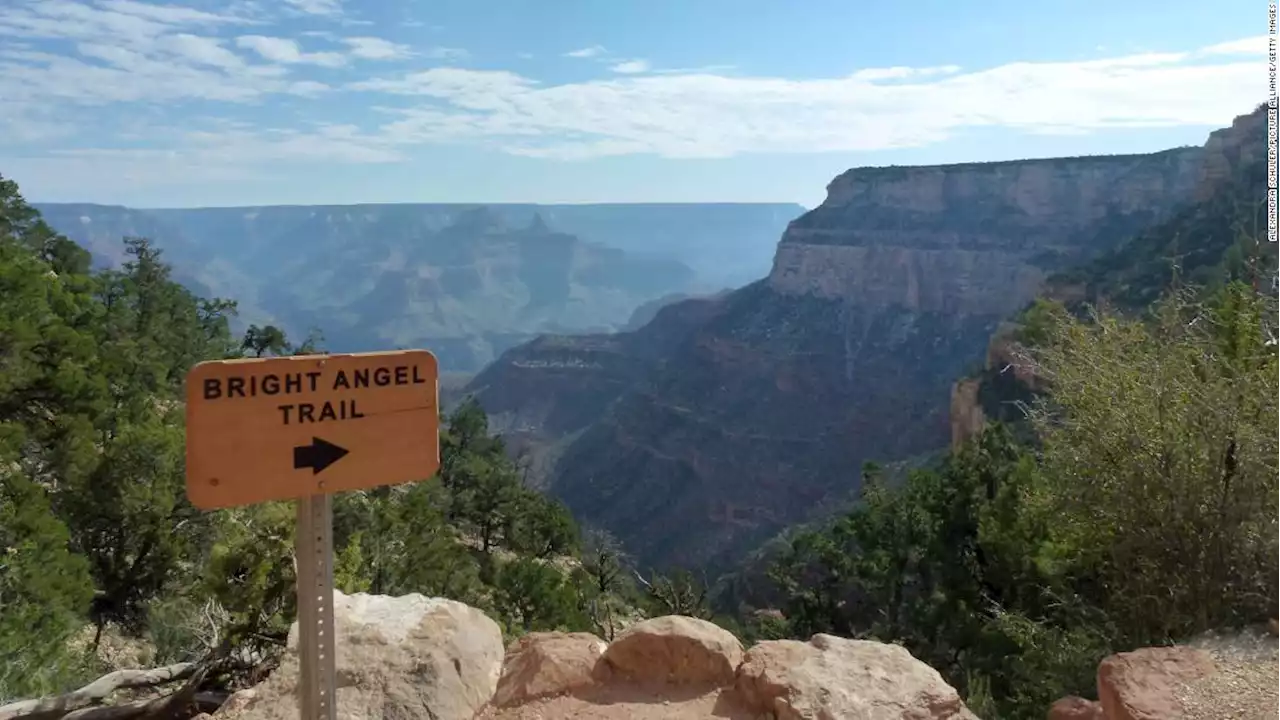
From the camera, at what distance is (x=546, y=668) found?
5.44 m

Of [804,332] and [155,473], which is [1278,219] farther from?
[804,332]

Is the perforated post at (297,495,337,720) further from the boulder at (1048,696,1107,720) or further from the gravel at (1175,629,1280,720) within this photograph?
the gravel at (1175,629,1280,720)

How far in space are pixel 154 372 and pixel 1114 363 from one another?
22.3m

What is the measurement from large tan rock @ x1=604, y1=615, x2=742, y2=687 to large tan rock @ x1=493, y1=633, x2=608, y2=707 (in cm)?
20

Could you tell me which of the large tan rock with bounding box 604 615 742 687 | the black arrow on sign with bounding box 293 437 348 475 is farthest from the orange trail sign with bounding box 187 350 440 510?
the large tan rock with bounding box 604 615 742 687

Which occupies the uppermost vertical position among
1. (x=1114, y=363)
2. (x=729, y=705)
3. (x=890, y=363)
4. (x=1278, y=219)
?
(x=1278, y=219)

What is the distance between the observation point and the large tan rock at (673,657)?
5551mm

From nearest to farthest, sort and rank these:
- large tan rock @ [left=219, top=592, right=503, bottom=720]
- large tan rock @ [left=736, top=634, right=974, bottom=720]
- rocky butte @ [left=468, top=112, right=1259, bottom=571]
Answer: large tan rock @ [left=219, top=592, right=503, bottom=720], large tan rock @ [left=736, top=634, right=974, bottom=720], rocky butte @ [left=468, top=112, right=1259, bottom=571]

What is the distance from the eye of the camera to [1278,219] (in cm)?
1638

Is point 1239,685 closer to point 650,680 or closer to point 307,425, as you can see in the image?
point 650,680

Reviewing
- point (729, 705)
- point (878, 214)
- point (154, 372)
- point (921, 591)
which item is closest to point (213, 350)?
point (154, 372)

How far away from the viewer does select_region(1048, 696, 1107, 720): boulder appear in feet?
18.0

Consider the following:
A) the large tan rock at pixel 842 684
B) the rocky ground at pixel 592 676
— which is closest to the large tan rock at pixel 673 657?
the rocky ground at pixel 592 676

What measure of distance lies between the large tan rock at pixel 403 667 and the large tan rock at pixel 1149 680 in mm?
3913
